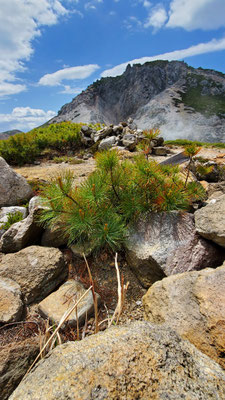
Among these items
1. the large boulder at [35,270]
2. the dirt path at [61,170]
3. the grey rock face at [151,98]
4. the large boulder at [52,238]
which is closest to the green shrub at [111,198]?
the large boulder at [52,238]

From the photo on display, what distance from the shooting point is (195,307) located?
1.78m

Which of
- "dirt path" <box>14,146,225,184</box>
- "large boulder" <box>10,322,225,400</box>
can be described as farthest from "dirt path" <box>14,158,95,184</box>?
"large boulder" <box>10,322,225,400</box>

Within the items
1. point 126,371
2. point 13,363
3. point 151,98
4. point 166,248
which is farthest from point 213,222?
point 151,98

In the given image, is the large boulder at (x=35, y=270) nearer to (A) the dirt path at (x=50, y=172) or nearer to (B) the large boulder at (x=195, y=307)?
(B) the large boulder at (x=195, y=307)

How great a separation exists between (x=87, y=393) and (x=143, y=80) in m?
80.4

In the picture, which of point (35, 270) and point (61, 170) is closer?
point (35, 270)

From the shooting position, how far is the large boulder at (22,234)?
316 cm

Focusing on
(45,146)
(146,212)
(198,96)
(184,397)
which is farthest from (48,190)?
(198,96)

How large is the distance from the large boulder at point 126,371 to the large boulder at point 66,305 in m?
1.23

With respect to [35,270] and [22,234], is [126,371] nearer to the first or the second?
[35,270]

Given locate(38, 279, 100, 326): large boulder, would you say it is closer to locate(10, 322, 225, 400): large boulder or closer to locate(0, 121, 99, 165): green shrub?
locate(10, 322, 225, 400): large boulder

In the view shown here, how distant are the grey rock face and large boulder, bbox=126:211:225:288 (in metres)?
42.8

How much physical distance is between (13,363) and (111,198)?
2234 mm

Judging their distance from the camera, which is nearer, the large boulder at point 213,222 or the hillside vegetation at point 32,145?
the large boulder at point 213,222
